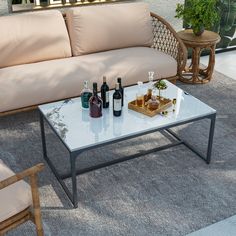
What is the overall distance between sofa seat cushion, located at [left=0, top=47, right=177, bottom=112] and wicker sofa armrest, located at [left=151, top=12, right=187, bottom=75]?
0.39 ft

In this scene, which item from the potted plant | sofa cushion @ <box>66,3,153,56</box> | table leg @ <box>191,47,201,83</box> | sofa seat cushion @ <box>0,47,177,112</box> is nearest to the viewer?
sofa seat cushion @ <box>0,47,177,112</box>

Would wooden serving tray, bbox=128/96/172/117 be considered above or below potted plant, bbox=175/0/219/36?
below

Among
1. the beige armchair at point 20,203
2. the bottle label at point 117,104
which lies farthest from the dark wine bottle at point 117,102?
the beige armchair at point 20,203

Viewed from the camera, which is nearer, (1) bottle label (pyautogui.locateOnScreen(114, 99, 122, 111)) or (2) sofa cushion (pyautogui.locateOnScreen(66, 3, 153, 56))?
(1) bottle label (pyautogui.locateOnScreen(114, 99, 122, 111))

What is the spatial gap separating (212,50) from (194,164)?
73.5 inches

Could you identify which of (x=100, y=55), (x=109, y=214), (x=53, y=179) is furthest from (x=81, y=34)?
(x=109, y=214)

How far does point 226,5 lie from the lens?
562 cm

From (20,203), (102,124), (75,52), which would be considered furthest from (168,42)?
(20,203)

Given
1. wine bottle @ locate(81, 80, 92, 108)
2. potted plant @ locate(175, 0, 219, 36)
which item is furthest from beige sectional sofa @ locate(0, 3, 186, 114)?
wine bottle @ locate(81, 80, 92, 108)

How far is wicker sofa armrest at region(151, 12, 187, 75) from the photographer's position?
14.1 feet

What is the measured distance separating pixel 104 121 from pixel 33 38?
57.4 inches

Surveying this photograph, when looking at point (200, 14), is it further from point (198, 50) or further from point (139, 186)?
point (139, 186)

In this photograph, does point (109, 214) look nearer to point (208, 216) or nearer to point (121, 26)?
point (208, 216)

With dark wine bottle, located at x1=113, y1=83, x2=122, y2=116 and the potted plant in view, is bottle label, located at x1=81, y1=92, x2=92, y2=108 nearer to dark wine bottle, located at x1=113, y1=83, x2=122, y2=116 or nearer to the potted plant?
dark wine bottle, located at x1=113, y1=83, x2=122, y2=116
